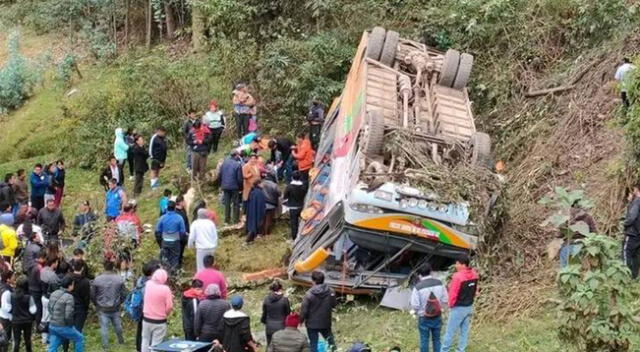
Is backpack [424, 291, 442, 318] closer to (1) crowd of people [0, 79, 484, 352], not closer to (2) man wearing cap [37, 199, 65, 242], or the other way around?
(1) crowd of people [0, 79, 484, 352]

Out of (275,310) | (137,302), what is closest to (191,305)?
(137,302)

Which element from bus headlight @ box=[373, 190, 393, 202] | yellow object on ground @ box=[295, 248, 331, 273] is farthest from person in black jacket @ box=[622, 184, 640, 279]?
yellow object on ground @ box=[295, 248, 331, 273]

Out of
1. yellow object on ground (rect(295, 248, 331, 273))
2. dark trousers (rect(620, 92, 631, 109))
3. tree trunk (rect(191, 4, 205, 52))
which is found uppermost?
tree trunk (rect(191, 4, 205, 52))

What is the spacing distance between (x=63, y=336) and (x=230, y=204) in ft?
19.5

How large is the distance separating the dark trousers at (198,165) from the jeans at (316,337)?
28.0 feet

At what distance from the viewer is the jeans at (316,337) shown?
12320 millimetres

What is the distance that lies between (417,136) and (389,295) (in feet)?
7.80

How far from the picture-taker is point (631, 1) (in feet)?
64.2

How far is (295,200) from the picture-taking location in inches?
680

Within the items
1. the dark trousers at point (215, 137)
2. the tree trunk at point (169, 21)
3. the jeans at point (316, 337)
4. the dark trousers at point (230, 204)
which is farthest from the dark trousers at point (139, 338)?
the tree trunk at point (169, 21)

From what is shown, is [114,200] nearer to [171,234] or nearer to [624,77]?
[171,234]

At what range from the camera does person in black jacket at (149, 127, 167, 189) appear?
20.6 meters

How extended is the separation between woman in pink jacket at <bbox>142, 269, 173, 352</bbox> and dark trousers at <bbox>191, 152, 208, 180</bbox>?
760 cm

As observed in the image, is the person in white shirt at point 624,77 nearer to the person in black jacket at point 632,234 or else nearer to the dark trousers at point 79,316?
the person in black jacket at point 632,234
